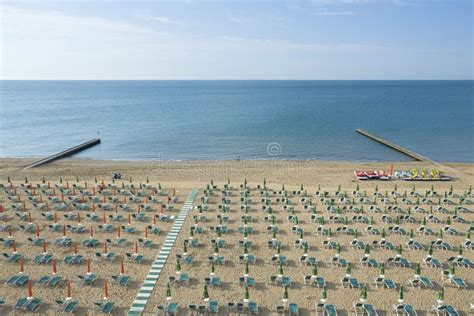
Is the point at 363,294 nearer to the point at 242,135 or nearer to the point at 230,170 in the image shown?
the point at 230,170

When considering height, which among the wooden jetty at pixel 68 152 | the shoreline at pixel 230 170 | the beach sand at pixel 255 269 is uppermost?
the wooden jetty at pixel 68 152

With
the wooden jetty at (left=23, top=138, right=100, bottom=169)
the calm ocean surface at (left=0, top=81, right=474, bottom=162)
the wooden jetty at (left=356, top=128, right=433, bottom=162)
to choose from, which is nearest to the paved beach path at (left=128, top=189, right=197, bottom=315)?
the wooden jetty at (left=23, top=138, right=100, bottom=169)

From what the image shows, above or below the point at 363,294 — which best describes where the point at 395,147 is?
above

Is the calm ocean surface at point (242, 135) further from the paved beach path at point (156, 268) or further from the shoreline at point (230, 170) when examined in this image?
the paved beach path at point (156, 268)

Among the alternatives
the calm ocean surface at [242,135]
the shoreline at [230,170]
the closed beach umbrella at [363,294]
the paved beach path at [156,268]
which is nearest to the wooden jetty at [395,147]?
the calm ocean surface at [242,135]

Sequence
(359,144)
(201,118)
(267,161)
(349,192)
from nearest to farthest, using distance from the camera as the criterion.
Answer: (349,192) → (267,161) → (359,144) → (201,118)

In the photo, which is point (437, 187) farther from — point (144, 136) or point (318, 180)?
point (144, 136)

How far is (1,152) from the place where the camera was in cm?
6500

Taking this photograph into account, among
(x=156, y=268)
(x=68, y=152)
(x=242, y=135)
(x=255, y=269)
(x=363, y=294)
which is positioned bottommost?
(x=255, y=269)

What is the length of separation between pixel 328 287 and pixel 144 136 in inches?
2635

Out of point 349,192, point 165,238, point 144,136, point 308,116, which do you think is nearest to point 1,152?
point 144,136

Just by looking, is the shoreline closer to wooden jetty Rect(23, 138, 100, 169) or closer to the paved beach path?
wooden jetty Rect(23, 138, 100, 169)

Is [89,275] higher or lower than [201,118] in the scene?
lower

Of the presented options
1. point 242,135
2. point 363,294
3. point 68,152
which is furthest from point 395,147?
point 68,152
